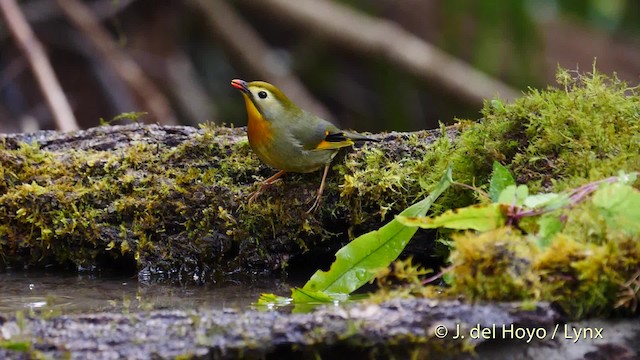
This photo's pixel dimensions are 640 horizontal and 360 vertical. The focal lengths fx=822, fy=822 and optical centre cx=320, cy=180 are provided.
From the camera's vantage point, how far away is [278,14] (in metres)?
8.15

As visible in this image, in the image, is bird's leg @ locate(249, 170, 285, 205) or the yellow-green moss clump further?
bird's leg @ locate(249, 170, 285, 205)

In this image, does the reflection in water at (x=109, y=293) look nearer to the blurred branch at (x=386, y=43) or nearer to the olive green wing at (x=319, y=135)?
the olive green wing at (x=319, y=135)

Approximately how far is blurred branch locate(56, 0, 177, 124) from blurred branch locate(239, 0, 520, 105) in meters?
1.68

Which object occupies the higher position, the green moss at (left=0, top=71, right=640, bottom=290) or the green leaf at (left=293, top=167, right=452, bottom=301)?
the green moss at (left=0, top=71, right=640, bottom=290)

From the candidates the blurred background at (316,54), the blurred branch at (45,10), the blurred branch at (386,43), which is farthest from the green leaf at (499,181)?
the blurred branch at (45,10)

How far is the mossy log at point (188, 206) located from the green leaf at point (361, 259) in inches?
19.4

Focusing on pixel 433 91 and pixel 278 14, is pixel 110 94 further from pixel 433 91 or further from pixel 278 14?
pixel 433 91

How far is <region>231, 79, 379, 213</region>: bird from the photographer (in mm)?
3320

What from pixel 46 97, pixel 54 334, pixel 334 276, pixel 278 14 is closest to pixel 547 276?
pixel 334 276

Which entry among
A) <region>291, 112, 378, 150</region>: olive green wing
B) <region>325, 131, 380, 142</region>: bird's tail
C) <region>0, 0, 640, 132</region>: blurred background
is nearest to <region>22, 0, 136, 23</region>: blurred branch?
<region>0, 0, 640, 132</region>: blurred background

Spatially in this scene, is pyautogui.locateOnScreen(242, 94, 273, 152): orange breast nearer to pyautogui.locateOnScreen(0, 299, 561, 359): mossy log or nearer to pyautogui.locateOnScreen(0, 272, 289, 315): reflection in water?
pyautogui.locateOnScreen(0, 272, 289, 315): reflection in water

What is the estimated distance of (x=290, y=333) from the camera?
190 centimetres

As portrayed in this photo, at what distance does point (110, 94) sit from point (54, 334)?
646 centimetres

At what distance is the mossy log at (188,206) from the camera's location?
321 cm
